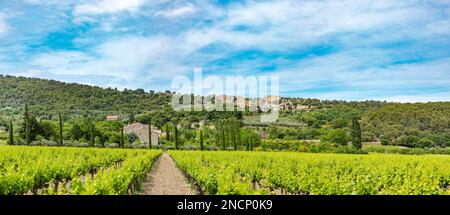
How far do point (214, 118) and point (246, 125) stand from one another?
856 centimetres

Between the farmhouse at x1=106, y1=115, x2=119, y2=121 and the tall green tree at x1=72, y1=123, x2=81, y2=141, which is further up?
the farmhouse at x1=106, y1=115, x2=119, y2=121

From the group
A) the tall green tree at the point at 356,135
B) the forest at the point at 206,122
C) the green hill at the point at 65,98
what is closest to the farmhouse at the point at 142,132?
the forest at the point at 206,122

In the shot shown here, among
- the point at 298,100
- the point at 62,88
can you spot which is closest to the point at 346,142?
the point at 298,100

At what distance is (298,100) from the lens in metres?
146

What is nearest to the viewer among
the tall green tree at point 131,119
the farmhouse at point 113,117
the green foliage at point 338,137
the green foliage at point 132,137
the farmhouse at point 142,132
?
the green foliage at point 338,137

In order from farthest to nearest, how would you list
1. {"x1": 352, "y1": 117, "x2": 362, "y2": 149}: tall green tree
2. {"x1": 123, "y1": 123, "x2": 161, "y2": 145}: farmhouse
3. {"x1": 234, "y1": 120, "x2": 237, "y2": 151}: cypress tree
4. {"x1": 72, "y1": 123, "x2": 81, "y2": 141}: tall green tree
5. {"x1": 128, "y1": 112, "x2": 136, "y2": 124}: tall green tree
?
{"x1": 128, "y1": 112, "x2": 136, "y2": 124}: tall green tree → {"x1": 123, "y1": 123, "x2": 161, "y2": 145}: farmhouse → {"x1": 72, "y1": 123, "x2": 81, "y2": 141}: tall green tree → {"x1": 234, "y1": 120, "x2": 237, "y2": 151}: cypress tree → {"x1": 352, "y1": 117, "x2": 362, "y2": 149}: tall green tree

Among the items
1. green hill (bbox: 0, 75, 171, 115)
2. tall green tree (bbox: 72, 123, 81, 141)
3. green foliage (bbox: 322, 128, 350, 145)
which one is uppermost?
green hill (bbox: 0, 75, 171, 115)

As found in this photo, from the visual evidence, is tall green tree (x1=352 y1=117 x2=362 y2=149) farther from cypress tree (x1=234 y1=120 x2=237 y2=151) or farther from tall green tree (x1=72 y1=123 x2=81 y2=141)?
tall green tree (x1=72 y1=123 x2=81 y2=141)

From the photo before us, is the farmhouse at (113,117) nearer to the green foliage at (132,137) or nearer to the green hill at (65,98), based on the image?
the green hill at (65,98)

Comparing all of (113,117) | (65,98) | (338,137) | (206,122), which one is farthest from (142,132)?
(338,137)

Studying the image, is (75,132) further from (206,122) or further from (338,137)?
(338,137)

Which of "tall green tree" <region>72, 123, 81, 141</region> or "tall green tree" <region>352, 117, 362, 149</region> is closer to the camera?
"tall green tree" <region>352, 117, 362, 149</region>

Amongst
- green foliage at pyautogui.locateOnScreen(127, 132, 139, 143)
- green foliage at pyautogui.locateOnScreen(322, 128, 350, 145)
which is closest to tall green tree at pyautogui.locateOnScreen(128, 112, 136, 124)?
green foliage at pyautogui.locateOnScreen(127, 132, 139, 143)
